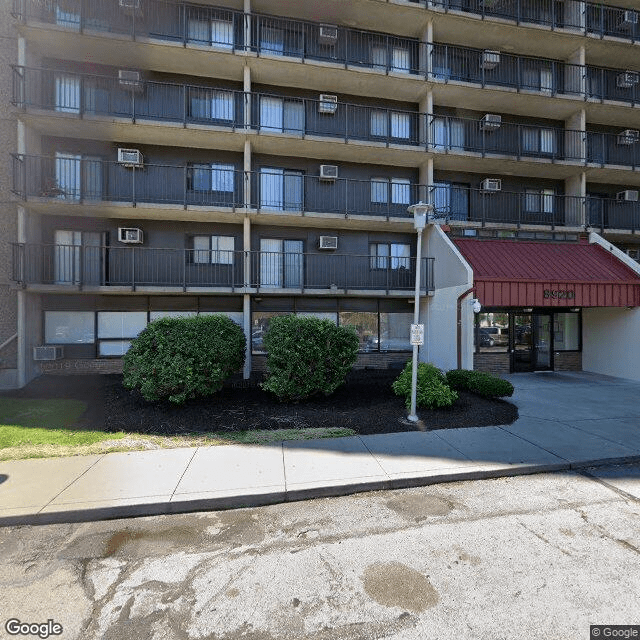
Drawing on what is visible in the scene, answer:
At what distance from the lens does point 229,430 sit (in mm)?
6930

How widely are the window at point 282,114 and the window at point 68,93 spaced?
5910mm

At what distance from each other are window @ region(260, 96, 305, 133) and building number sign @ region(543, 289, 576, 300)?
390 inches

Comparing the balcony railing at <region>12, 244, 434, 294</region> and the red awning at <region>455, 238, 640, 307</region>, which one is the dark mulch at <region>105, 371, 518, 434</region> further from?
the balcony railing at <region>12, 244, 434, 294</region>

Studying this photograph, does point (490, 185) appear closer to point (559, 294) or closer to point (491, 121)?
point (491, 121)

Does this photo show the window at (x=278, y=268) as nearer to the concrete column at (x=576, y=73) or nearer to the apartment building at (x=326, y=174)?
the apartment building at (x=326, y=174)

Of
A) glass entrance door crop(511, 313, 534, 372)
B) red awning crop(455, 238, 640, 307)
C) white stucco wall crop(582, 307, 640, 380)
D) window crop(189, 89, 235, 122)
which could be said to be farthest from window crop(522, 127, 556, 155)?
window crop(189, 89, 235, 122)

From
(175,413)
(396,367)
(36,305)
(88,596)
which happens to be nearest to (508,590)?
(88,596)

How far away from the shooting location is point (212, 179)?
12352mm

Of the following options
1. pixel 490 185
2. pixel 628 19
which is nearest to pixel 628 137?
pixel 628 19

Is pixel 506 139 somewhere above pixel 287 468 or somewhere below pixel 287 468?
above

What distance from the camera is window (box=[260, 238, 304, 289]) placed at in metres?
12.3

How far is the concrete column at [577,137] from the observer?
45.3 feet

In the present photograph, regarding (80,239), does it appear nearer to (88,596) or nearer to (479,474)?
(88,596)

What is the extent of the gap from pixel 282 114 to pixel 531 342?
12878 mm
